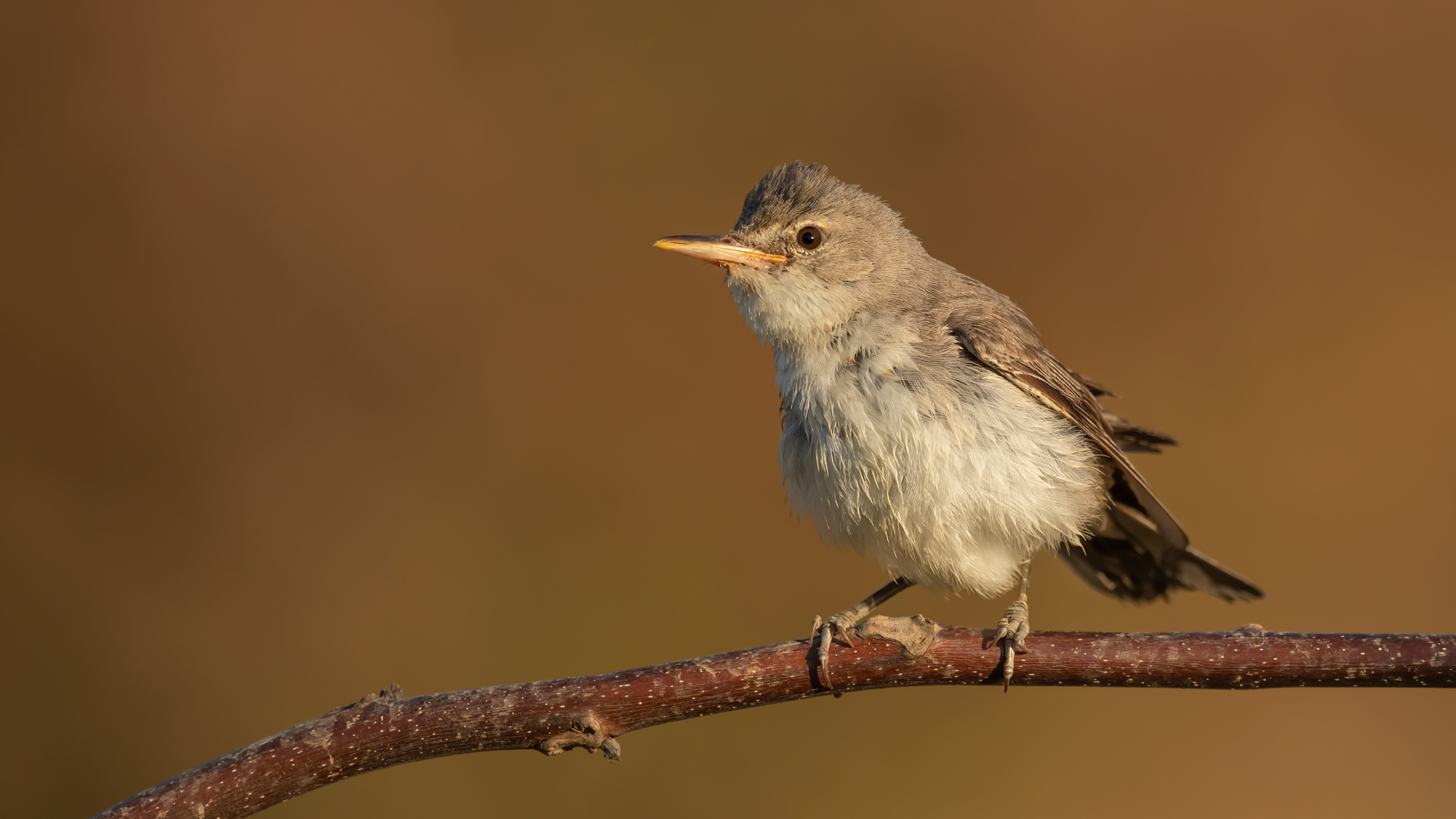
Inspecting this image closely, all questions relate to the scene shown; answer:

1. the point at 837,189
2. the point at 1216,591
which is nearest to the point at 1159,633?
the point at 1216,591

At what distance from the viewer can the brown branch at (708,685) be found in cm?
236

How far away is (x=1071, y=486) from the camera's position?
11.3ft

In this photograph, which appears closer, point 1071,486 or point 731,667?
point 731,667

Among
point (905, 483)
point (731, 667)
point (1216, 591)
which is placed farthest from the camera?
point (1216, 591)

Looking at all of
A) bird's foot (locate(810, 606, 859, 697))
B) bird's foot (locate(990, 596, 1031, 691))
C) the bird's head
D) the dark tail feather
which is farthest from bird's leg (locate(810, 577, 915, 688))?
the bird's head

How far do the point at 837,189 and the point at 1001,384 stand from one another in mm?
943

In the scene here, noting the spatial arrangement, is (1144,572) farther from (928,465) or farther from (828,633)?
(828,633)

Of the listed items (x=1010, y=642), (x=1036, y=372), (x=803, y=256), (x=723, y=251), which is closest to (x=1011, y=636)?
(x=1010, y=642)

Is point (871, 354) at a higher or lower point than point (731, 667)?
higher

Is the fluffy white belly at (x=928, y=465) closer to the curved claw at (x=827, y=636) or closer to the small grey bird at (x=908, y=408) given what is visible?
the small grey bird at (x=908, y=408)

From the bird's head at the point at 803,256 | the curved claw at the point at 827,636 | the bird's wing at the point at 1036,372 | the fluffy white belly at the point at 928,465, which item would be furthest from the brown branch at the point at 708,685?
the bird's head at the point at 803,256

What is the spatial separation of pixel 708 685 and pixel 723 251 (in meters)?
1.50

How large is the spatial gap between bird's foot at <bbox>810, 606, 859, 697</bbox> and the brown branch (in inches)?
1.0

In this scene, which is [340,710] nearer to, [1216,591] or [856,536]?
[856,536]
